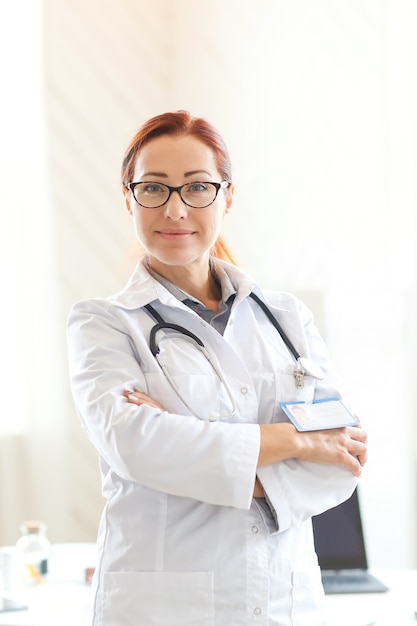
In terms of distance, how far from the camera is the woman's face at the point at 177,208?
165cm

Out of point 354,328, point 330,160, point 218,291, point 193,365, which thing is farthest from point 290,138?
point 193,365

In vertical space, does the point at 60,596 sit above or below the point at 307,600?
below

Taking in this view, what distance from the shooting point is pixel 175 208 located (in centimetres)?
162

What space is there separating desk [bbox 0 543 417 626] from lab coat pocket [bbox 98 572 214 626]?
21.6 inches

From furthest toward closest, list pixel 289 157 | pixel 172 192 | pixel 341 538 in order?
pixel 289 157, pixel 341 538, pixel 172 192

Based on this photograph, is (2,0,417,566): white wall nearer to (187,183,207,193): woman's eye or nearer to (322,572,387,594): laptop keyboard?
(322,572,387,594): laptop keyboard

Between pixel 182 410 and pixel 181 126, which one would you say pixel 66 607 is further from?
pixel 181 126

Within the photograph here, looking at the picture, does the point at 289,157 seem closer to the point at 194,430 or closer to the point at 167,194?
the point at 167,194

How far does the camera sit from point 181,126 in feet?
5.57

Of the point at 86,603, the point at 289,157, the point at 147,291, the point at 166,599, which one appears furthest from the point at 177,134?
the point at 289,157

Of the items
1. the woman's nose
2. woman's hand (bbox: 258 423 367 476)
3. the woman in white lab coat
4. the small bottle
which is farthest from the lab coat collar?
the small bottle

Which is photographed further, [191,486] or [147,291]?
[147,291]

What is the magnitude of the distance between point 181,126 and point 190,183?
128mm

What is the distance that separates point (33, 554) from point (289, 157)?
182 centimetres
